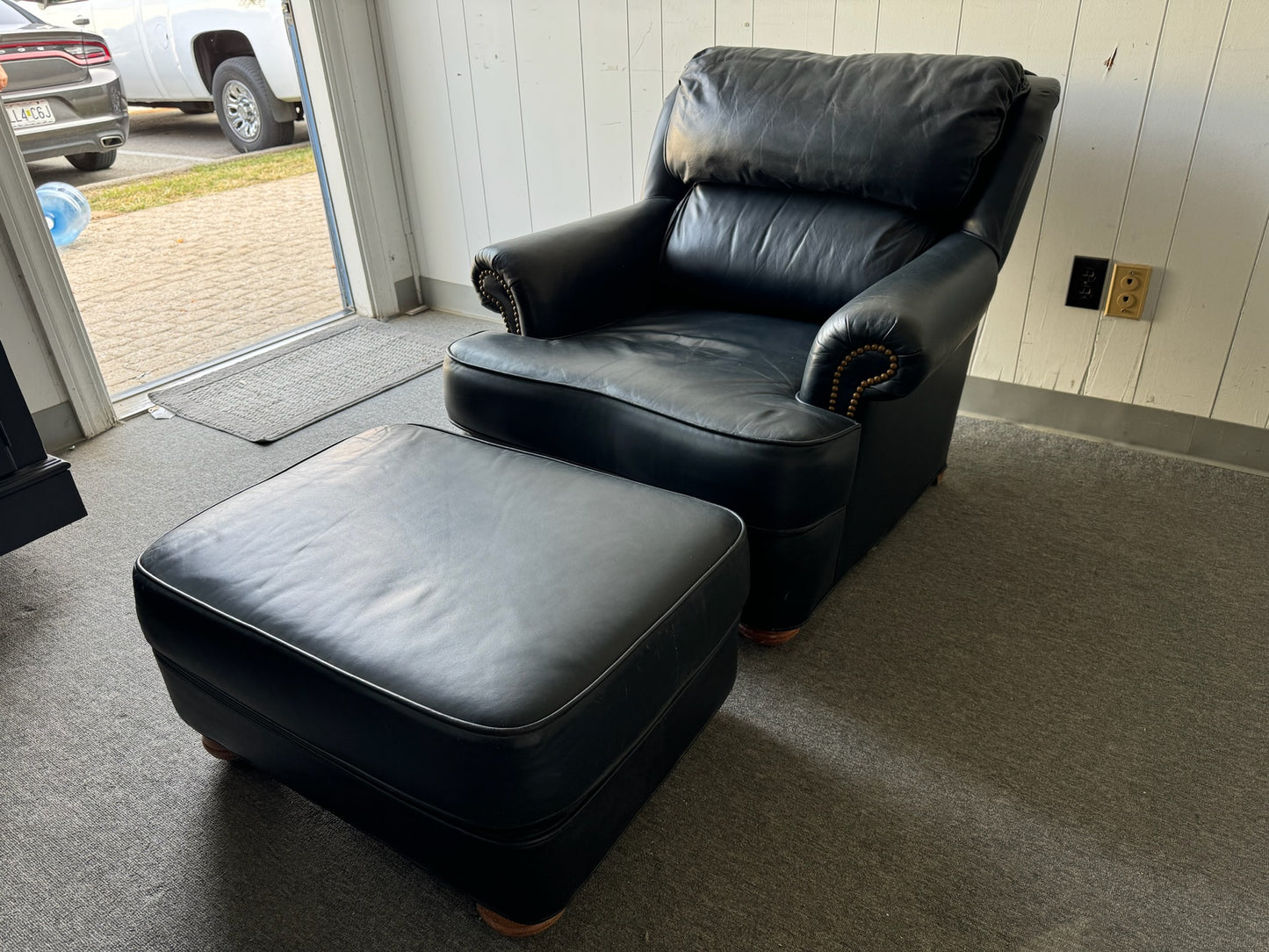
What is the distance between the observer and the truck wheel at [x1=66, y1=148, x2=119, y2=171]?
4809 millimetres

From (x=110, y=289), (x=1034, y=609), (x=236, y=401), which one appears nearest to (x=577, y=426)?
(x=1034, y=609)

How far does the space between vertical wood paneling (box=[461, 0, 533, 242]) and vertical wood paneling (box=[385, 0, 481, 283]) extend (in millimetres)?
55

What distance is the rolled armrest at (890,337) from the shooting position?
4.46 feet

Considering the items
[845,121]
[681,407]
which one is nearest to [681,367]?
[681,407]

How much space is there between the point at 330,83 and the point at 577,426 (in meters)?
1.84

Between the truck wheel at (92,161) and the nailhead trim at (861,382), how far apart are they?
4.75 m

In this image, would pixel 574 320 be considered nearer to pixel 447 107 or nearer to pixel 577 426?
pixel 577 426

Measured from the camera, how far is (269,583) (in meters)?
1.10

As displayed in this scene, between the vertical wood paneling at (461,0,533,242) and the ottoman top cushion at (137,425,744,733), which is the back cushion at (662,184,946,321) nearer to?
the ottoman top cushion at (137,425,744,733)

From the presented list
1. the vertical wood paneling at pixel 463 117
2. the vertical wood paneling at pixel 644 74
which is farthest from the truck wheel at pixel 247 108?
the vertical wood paneling at pixel 644 74

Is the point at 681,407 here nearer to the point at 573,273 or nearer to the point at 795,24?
the point at 573,273

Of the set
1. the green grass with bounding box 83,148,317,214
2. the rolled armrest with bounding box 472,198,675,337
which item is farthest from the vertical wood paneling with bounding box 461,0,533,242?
the green grass with bounding box 83,148,317,214

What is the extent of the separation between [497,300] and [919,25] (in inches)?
45.7

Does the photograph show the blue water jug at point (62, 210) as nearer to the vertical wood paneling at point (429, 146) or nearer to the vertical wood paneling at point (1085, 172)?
the vertical wood paneling at point (429, 146)
